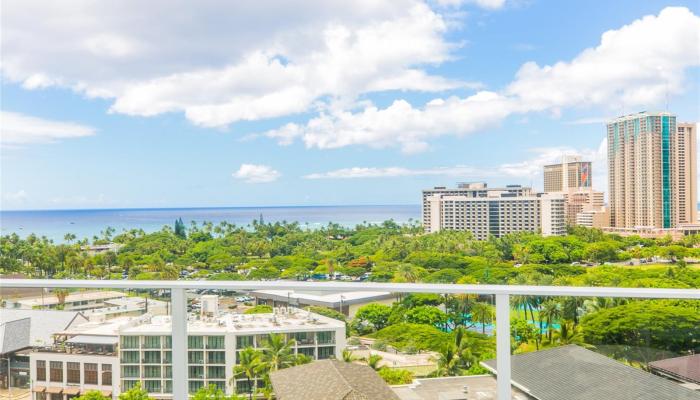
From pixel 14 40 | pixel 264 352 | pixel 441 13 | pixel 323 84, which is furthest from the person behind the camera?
pixel 323 84

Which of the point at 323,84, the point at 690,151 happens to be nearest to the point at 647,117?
the point at 690,151

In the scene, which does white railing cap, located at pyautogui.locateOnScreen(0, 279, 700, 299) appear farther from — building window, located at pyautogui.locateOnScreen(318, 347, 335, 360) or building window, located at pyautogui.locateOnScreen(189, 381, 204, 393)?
building window, located at pyautogui.locateOnScreen(189, 381, 204, 393)

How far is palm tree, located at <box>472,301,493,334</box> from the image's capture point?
1.63 metres

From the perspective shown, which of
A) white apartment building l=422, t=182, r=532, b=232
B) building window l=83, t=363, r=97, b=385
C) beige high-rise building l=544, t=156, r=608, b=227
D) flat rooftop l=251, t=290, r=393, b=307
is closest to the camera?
flat rooftop l=251, t=290, r=393, b=307

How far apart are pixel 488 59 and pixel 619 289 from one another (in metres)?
32.9

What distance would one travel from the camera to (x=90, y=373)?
6.13 ft

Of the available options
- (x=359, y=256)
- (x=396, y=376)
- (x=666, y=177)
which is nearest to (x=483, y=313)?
(x=396, y=376)

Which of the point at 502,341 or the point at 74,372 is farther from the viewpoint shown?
the point at 74,372

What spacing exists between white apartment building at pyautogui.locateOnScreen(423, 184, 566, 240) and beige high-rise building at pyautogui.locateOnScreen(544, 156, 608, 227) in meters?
0.44

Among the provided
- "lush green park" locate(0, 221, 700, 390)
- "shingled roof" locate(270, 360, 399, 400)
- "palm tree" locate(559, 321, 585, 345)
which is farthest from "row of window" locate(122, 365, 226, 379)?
"lush green park" locate(0, 221, 700, 390)

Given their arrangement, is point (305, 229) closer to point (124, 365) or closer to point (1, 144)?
point (1, 144)

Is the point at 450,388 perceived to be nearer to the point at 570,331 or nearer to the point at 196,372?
the point at 570,331

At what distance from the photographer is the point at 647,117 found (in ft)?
88.2

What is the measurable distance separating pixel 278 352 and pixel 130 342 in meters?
0.54
